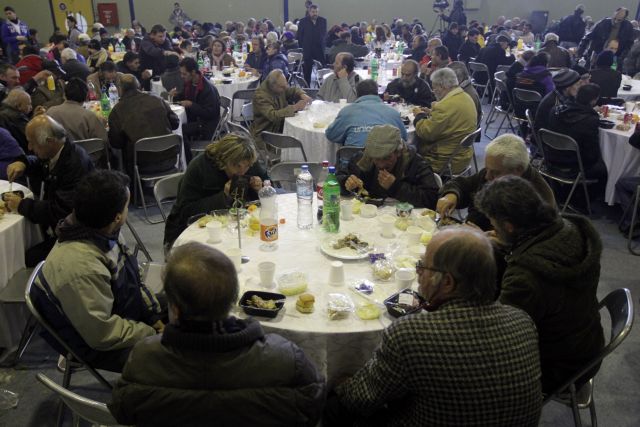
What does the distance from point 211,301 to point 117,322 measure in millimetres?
925

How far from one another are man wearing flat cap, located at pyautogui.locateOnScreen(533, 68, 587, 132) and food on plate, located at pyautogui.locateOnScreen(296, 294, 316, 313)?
→ 4.47 meters

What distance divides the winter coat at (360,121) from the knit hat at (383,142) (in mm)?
1261

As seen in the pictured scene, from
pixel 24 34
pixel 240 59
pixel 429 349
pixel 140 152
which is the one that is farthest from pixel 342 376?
pixel 24 34

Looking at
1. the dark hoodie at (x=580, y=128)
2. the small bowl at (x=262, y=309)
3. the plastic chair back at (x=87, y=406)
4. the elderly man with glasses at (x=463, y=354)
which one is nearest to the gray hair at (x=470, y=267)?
the elderly man with glasses at (x=463, y=354)

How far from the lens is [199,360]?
1.45m

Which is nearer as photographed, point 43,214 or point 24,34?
point 43,214

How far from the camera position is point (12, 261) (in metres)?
3.17

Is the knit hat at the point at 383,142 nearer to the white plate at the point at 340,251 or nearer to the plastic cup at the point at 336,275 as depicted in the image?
the white plate at the point at 340,251

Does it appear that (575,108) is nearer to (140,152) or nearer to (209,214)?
(209,214)

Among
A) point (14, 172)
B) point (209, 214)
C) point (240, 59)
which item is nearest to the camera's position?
point (209, 214)

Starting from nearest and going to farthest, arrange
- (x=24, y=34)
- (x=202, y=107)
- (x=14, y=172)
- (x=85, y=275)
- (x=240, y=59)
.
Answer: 1. (x=85, y=275)
2. (x=14, y=172)
3. (x=202, y=107)
4. (x=240, y=59)
5. (x=24, y=34)

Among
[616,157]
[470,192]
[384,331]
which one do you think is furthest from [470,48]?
[384,331]

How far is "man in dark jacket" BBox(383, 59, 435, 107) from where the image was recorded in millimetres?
A: 6430

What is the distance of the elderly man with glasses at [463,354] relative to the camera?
4.95 feet
